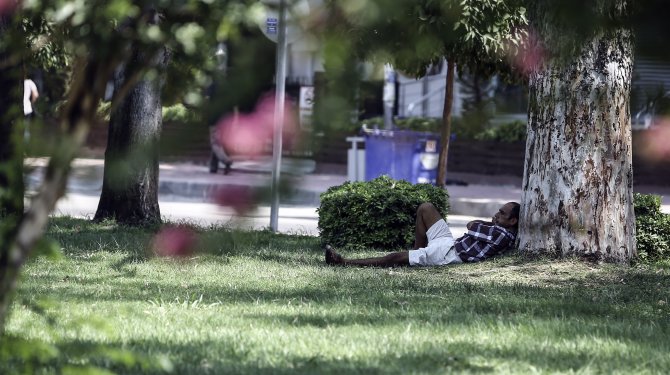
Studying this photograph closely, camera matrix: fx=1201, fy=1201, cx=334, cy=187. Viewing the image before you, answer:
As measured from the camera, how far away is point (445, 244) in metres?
8.82

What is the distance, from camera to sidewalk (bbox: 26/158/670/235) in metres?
2.62

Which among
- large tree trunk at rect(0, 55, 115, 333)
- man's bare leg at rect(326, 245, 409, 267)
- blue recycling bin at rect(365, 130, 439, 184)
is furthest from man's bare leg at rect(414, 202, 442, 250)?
blue recycling bin at rect(365, 130, 439, 184)

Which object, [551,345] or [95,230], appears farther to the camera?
[95,230]

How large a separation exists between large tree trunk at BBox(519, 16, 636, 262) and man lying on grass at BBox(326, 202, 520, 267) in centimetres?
36

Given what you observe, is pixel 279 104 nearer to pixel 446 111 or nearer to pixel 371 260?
pixel 371 260

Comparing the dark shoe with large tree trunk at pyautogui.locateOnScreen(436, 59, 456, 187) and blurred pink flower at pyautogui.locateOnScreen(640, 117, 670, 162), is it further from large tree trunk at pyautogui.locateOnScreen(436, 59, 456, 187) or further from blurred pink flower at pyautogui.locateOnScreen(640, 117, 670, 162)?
blurred pink flower at pyautogui.locateOnScreen(640, 117, 670, 162)

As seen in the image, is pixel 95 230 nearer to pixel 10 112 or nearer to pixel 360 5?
pixel 10 112

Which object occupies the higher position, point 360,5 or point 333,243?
point 360,5

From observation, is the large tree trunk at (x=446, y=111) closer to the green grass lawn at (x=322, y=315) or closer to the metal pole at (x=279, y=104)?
the green grass lawn at (x=322, y=315)

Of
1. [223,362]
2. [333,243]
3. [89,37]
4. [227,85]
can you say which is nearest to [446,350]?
[223,362]

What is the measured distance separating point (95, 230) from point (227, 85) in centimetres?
868

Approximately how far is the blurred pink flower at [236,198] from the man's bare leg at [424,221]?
260 inches

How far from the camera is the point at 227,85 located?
241 cm

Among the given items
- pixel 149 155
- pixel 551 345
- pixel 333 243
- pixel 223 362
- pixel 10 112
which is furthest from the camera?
pixel 333 243
